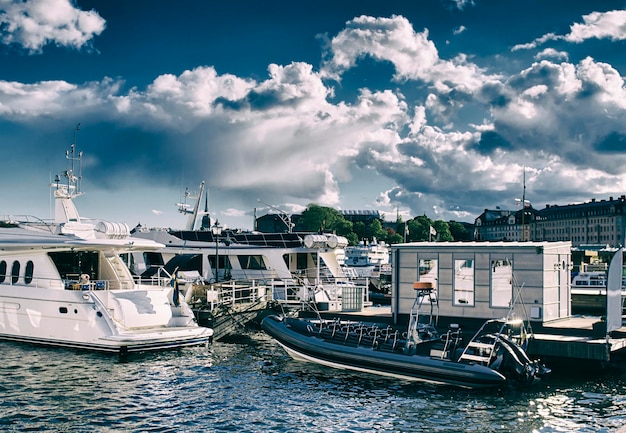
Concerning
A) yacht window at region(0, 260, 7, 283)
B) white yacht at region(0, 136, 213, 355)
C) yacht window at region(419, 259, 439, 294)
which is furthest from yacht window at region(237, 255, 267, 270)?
yacht window at region(419, 259, 439, 294)

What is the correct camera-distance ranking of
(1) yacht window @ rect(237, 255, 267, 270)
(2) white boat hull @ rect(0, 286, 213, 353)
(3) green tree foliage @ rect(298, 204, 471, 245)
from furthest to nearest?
(3) green tree foliage @ rect(298, 204, 471, 245)
(1) yacht window @ rect(237, 255, 267, 270)
(2) white boat hull @ rect(0, 286, 213, 353)

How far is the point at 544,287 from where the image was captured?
22688 millimetres

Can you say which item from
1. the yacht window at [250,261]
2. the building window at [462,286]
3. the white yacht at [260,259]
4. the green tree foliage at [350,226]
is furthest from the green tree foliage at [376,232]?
the building window at [462,286]

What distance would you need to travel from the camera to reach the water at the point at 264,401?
52.6ft

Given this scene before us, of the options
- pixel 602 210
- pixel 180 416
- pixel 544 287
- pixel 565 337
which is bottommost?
pixel 180 416

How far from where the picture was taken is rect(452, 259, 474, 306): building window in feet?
78.7

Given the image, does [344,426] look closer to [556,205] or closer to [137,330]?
[137,330]

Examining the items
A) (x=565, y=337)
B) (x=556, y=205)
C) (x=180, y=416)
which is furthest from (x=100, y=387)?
(x=556, y=205)

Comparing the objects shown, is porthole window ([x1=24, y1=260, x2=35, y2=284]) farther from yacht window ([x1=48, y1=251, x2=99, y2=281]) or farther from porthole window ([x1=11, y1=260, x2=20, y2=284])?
yacht window ([x1=48, y1=251, x2=99, y2=281])

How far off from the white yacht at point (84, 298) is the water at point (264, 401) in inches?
47.3

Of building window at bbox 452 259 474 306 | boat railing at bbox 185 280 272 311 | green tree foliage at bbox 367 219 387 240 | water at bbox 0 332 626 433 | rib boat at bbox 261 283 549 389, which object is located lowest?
water at bbox 0 332 626 433

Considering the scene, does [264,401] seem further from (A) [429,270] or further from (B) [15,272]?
(B) [15,272]

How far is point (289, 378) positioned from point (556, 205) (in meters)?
189

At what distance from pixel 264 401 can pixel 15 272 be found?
15.4 meters
